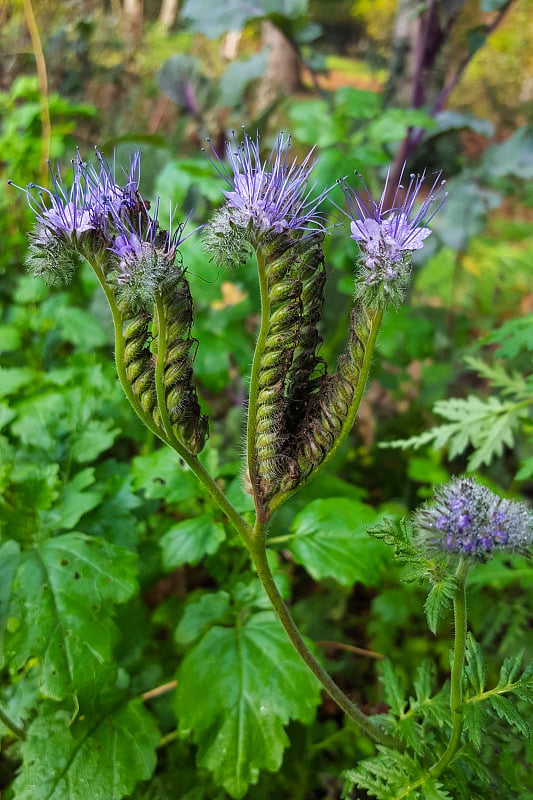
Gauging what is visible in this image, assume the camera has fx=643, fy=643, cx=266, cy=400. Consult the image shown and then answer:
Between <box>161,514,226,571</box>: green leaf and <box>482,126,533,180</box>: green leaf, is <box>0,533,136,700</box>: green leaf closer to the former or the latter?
<box>161,514,226,571</box>: green leaf

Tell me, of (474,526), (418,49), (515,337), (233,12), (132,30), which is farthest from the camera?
(132,30)

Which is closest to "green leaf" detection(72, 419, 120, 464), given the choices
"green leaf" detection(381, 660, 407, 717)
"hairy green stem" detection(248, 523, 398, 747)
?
"hairy green stem" detection(248, 523, 398, 747)

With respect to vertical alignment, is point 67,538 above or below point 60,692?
above

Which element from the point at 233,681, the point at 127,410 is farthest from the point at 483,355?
the point at 233,681

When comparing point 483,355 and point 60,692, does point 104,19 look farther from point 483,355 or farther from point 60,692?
point 60,692

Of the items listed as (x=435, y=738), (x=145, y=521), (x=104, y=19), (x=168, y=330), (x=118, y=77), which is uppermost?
(x=104, y=19)

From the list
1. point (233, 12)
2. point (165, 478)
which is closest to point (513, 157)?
point (233, 12)

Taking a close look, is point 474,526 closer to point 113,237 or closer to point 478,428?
point 113,237
